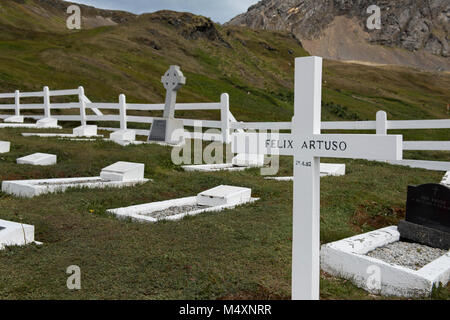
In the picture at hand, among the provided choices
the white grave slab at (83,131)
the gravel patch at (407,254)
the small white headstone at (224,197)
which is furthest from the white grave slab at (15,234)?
the white grave slab at (83,131)

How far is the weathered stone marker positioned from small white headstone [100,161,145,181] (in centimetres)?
496

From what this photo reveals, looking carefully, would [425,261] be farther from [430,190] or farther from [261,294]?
[261,294]

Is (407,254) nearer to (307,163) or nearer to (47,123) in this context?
(307,163)

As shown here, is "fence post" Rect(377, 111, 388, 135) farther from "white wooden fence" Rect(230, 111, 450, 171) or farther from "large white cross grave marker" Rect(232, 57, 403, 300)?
"large white cross grave marker" Rect(232, 57, 403, 300)

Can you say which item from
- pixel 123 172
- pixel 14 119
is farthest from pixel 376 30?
pixel 123 172

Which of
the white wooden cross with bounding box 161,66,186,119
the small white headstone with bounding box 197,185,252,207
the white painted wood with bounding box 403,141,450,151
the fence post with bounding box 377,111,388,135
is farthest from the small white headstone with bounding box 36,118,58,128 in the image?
the white painted wood with bounding box 403,141,450,151

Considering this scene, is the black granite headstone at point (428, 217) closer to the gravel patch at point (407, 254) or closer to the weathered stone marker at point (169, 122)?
the gravel patch at point (407, 254)

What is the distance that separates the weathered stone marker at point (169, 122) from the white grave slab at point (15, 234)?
8.77 m

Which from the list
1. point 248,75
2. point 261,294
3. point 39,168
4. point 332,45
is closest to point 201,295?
point 261,294

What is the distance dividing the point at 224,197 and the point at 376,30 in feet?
586

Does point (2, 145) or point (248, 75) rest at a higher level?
point (248, 75)

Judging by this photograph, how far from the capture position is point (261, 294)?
3816 millimetres
